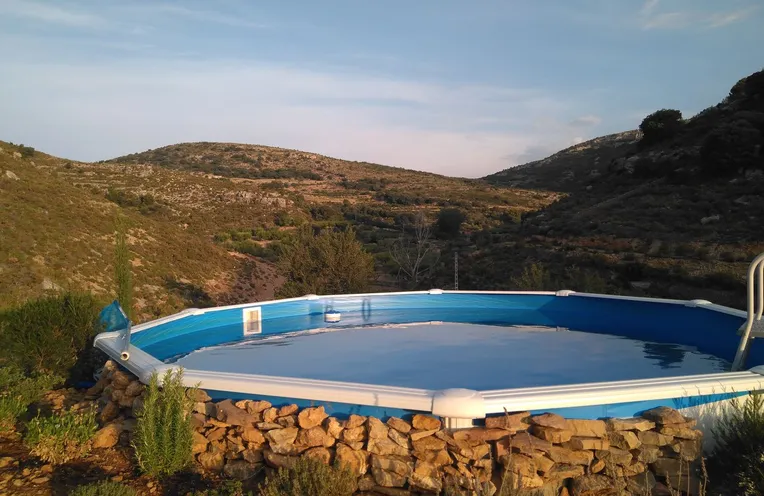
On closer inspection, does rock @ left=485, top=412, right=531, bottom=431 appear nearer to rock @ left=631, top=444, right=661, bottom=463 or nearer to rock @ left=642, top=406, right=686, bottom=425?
rock @ left=631, top=444, right=661, bottom=463

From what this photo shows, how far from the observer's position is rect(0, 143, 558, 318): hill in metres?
14.8

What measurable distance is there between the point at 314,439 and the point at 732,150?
76.2 ft

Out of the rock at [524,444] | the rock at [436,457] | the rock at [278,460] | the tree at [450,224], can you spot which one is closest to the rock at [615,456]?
the rock at [524,444]

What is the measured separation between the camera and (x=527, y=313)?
34.5ft

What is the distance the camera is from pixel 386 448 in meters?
3.58

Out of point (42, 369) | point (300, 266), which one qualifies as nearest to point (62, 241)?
point (300, 266)

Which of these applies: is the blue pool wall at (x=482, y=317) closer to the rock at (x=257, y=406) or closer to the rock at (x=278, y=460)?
the rock at (x=257, y=406)

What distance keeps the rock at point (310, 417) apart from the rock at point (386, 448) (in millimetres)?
407

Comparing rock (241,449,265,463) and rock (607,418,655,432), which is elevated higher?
→ rock (607,418,655,432)

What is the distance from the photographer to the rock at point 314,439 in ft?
12.0

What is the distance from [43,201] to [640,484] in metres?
19.1

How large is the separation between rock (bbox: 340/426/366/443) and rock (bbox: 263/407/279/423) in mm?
530

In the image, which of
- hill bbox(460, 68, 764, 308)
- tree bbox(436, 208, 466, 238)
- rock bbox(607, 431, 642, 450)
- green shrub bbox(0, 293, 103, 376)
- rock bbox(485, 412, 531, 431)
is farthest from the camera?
tree bbox(436, 208, 466, 238)

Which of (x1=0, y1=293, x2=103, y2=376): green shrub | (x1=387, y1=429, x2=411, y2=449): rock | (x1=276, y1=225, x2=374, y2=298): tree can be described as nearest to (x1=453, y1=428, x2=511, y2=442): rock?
(x1=387, y1=429, x2=411, y2=449): rock
